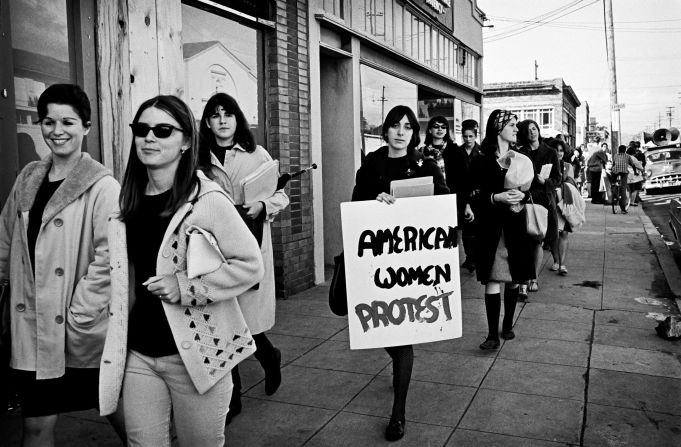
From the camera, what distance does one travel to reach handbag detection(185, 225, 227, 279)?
2.36 metres

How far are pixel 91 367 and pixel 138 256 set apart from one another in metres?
0.74

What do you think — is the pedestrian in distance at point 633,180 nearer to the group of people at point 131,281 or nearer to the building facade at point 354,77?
the building facade at point 354,77

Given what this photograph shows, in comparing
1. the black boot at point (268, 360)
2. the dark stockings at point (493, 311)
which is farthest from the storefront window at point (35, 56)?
the dark stockings at point (493, 311)

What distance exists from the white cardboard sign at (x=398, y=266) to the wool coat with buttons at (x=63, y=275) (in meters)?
1.49

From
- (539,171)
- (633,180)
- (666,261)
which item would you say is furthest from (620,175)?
(539,171)

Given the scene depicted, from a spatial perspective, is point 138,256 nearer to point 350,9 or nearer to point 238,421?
point 238,421

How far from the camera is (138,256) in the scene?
8.23 ft

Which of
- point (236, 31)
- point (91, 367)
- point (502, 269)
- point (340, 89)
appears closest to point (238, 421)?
point (91, 367)

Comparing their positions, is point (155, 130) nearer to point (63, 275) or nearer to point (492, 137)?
point (63, 275)

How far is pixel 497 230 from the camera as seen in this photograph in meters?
5.52

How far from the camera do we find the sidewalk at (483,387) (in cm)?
387

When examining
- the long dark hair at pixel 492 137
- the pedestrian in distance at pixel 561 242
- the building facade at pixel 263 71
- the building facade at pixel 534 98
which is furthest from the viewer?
the building facade at pixel 534 98

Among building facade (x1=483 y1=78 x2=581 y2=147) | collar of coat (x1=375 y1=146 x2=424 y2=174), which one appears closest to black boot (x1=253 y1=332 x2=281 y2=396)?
collar of coat (x1=375 y1=146 x2=424 y2=174)

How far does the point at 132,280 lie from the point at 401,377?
190 centimetres
